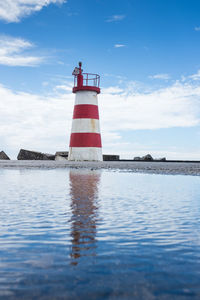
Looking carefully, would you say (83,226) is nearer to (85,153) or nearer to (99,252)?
(99,252)

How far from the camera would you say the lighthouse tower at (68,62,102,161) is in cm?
2456

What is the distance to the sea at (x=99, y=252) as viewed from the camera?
1.92 metres

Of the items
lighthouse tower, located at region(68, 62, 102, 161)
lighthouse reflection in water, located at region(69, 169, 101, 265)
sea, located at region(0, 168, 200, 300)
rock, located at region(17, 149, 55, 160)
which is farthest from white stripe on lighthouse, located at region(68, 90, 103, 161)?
sea, located at region(0, 168, 200, 300)

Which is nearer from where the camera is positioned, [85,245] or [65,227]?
[85,245]

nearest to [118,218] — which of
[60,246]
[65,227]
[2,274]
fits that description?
[65,227]

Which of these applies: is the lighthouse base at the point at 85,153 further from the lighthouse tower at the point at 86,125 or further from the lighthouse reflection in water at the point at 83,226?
the lighthouse reflection in water at the point at 83,226

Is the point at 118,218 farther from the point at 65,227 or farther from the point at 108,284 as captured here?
the point at 108,284

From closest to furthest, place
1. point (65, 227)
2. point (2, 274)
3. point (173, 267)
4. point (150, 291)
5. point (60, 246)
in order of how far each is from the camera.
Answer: point (150, 291), point (2, 274), point (173, 267), point (60, 246), point (65, 227)

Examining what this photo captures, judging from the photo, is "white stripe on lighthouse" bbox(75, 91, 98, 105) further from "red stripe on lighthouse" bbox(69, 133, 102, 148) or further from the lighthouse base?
the lighthouse base

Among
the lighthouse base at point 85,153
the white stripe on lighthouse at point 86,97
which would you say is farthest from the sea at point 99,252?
the white stripe on lighthouse at point 86,97

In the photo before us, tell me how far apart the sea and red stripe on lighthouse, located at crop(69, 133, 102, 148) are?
64.1ft

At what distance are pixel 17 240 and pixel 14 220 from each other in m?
0.93

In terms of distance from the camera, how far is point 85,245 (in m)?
2.87

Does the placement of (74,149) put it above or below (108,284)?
above
